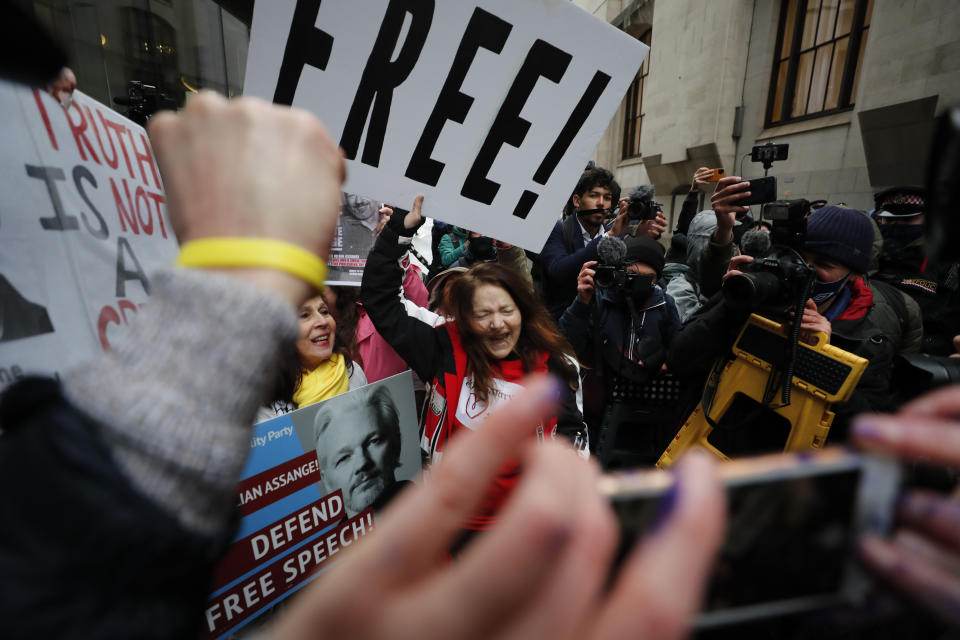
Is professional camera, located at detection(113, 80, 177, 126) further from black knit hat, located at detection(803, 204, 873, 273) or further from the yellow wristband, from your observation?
black knit hat, located at detection(803, 204, 873, 273)

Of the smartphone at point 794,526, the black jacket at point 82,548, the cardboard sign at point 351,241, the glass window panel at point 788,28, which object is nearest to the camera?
the black jacket at point 82,548

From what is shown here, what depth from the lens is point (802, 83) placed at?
27.5 ft

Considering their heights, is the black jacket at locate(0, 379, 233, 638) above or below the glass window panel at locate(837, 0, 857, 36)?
below

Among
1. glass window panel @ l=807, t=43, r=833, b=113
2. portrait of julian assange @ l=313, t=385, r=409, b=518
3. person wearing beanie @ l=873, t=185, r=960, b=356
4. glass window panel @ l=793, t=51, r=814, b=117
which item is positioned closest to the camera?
portrait of julian assange @ l=313, t=385, r=409, b=518

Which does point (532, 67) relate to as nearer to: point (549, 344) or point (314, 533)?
point (549, 344)

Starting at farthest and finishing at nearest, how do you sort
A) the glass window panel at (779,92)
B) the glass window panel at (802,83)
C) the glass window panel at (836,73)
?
1. the glass window panel at (779,92)
2. the glass window panel at (802,83)
3. the glass window panel at (836,73)

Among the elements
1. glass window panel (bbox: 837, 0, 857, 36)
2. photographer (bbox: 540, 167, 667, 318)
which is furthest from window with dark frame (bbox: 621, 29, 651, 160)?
photographer (bbox: 540, 167, 667, 318)

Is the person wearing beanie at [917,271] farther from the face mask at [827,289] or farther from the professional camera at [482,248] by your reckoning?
the professional camera at [482,248]

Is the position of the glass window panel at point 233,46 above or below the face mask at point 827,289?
above

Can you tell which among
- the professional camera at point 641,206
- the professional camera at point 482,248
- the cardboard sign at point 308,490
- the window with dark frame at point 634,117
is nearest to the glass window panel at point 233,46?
the window with dark frame at point 634,117

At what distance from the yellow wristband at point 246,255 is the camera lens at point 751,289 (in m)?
1.90

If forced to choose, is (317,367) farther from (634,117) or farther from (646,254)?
(634,117)

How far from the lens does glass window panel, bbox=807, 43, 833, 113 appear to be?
25.7ft

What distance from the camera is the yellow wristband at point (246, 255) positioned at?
380mm
